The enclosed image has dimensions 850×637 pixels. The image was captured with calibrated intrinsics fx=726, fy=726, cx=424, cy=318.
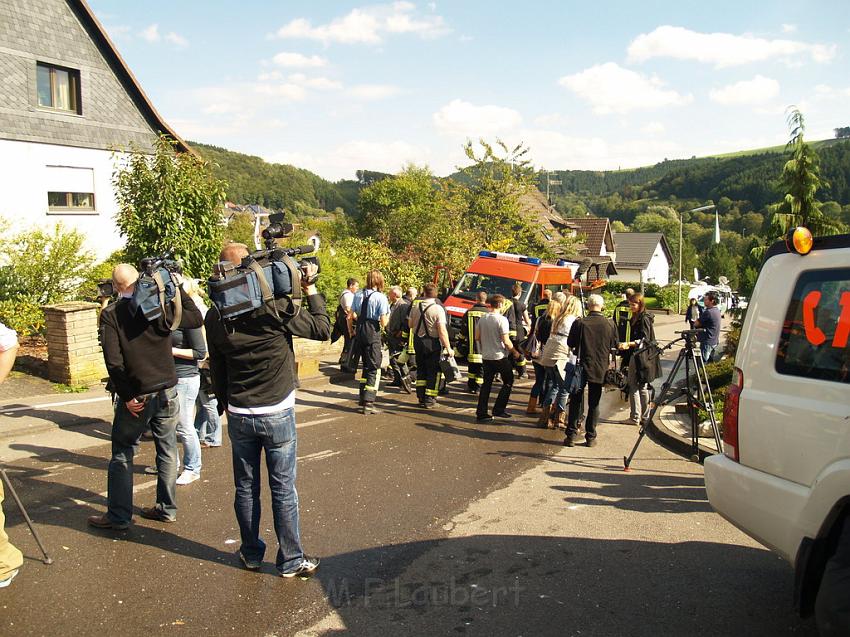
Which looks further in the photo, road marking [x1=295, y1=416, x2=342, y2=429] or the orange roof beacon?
the orange roof beacon

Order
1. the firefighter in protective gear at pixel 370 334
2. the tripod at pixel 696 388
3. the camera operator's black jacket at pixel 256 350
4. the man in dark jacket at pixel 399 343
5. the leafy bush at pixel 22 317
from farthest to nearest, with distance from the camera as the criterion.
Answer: the leafy bush at pixel 22 317 → the man in dark jacket at pixel 399 343 → the firefighter in protective gear at pixel 370 334 → the tripod at pixel 696 388 → the camera operator's black jacket at pixel 256 350

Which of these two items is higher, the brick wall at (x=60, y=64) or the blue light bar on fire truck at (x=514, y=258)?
the brick wall at (x=60, y=64)

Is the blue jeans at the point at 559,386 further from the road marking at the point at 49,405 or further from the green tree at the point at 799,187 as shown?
the green tree at the point at 799,187

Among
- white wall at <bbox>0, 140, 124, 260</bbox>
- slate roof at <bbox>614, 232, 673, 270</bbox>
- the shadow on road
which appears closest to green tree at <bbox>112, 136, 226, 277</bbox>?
white wall at <bbox>0, 140, 124, 260</bbox>

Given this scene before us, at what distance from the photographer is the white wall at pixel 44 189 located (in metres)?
19.5

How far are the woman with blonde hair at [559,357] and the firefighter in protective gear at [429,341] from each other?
5.06ft

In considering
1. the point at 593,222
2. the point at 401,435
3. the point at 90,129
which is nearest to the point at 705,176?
the point at 593,222

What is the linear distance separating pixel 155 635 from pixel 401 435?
5.04m

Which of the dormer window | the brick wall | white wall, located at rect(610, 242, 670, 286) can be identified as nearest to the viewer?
the brick wall

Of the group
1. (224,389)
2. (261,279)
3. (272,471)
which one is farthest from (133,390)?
(261,279)

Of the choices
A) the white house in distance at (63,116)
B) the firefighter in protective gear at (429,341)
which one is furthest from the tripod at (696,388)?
the white house in distance at (63,116)

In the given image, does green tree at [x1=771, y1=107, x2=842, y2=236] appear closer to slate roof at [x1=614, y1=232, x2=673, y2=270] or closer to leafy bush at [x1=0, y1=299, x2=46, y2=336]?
leafy bush at [x1=0, y1=299, x2=46, y2=336]

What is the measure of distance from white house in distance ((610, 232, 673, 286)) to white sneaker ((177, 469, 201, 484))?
230 feet

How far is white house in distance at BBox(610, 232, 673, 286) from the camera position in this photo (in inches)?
3002
